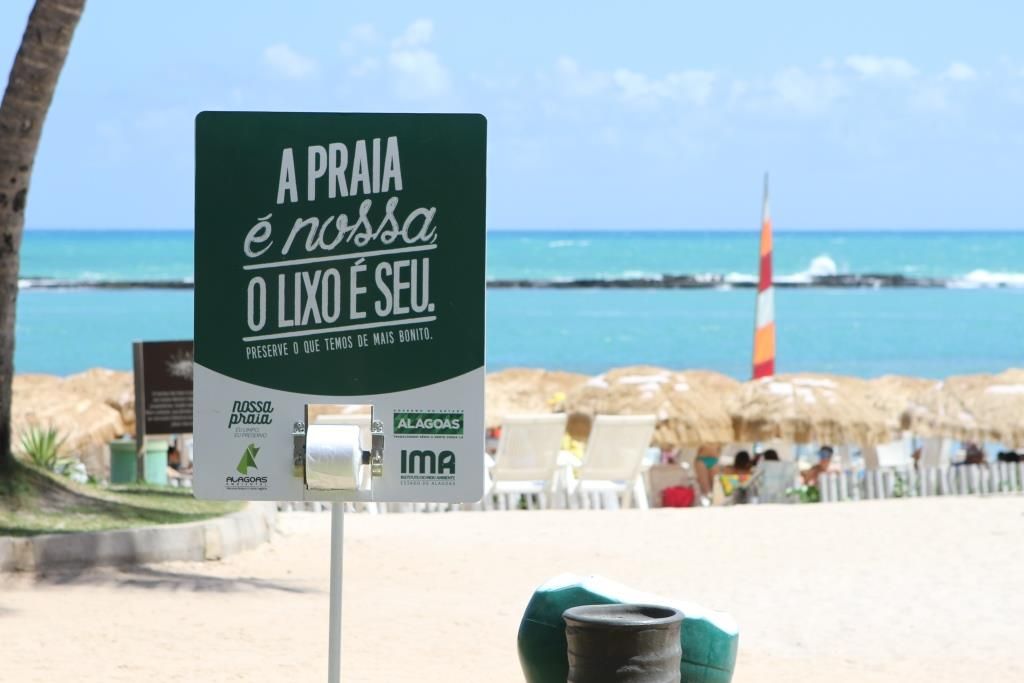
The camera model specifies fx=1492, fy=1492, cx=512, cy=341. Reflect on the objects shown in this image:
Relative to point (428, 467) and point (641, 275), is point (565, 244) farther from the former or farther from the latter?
point (428, 467)

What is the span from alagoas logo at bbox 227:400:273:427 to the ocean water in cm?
3644

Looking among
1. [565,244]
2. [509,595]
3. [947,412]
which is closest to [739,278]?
[565,244]

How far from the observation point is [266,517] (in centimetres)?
Result: 1006

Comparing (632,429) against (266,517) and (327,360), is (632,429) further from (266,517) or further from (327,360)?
(327,360)

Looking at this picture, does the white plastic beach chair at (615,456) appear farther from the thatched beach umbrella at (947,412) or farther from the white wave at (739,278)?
the white wave at (739,278)

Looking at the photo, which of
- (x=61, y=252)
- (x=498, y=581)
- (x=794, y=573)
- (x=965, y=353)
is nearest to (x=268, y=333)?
(x=498, y=581)

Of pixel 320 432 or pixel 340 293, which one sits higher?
pixel 340 293

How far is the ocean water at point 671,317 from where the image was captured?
147 feet

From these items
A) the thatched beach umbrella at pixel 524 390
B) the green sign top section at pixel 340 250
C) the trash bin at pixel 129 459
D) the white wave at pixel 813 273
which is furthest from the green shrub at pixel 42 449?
the white wave at pixel 813 273

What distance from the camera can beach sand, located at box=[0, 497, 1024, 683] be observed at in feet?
21.8

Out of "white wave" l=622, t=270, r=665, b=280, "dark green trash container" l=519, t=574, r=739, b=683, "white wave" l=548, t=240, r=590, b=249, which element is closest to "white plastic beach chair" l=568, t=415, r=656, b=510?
"dark green trash container" l=519, t=574, r=739, b=683

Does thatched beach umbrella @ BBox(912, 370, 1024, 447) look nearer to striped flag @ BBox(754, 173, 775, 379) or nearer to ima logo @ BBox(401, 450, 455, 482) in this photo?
striped flag @ BBox(754, 173, 775, 379)

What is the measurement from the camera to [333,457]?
387 cm

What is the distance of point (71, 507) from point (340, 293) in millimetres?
5695
